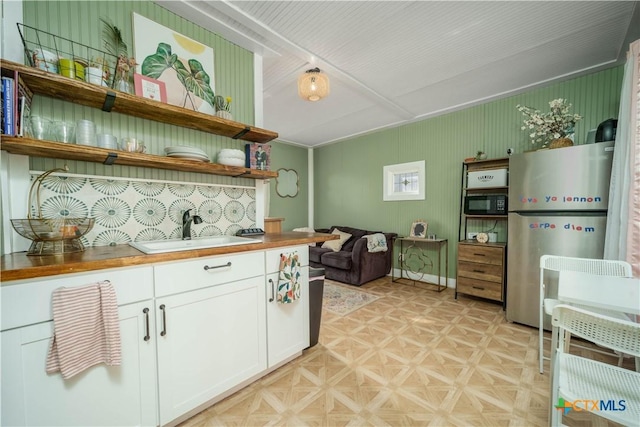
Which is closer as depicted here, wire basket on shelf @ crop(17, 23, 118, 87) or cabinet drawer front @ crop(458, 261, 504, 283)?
wire basket on shelf @ crop(17, 23, 118, 87)

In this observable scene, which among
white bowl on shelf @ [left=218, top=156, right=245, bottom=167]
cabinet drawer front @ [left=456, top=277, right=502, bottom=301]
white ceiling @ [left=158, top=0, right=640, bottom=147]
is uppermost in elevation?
white ceiling @ [left=158, top=0, right=640, bottom=147]

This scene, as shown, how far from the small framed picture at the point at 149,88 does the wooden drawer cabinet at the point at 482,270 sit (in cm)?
348

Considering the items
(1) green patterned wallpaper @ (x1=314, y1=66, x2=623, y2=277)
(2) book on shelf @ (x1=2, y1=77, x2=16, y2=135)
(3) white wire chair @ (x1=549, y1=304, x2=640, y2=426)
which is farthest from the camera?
(1) green patterned wallpaper @ (x1=314, y1=66, x2=623, y2=277)

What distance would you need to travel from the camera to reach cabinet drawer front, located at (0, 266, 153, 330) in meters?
0.89

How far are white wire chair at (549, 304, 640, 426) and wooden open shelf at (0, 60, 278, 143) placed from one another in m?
2.14

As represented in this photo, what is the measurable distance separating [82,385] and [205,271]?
64 centimetres

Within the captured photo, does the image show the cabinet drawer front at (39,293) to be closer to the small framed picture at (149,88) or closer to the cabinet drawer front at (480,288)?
the small framed picture at (149,88)

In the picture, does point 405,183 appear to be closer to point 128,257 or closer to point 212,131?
point 212,131

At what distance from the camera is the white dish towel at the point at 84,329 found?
0.96m

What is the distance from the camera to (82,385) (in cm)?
104

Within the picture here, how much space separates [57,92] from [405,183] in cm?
420

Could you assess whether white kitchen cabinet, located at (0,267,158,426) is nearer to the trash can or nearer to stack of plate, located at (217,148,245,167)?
stack of plate, located at (217,148,245,167)

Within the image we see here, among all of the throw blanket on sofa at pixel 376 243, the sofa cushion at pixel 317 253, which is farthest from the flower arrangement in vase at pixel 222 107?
the sofa cushion at pixel 317 253

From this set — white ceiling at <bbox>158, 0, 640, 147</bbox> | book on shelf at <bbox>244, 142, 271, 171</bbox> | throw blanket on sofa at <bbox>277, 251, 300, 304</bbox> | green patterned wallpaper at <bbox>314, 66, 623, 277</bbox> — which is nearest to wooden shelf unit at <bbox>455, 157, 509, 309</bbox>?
green patterned wallpaper at <bbox>314, 66, 623, 277</bbox>
